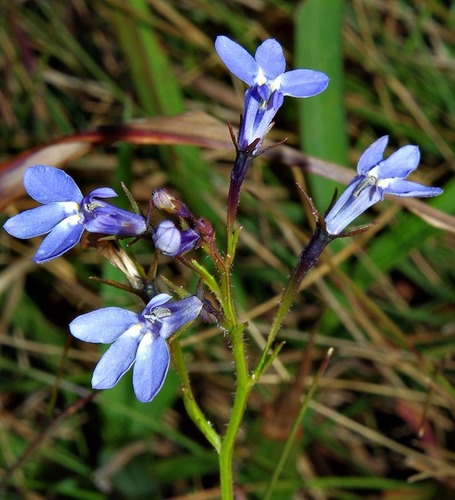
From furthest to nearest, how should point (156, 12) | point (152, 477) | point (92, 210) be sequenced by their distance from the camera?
point (156, 12) < point (152, 477) < point (92, 210)

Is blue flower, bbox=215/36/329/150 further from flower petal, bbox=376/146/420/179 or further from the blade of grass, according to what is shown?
the blade of grass

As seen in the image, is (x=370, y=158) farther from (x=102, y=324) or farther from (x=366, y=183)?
(x=102, y=324)

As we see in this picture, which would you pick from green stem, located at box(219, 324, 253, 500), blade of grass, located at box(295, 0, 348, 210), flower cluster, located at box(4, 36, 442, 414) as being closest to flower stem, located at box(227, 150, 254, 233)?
flower cluster, located at box(4, 36, 442, 414)

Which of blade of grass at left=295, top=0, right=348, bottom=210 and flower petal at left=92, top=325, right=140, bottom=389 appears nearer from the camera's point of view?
flower petal at left=92, top=325, right=140, bottom=389

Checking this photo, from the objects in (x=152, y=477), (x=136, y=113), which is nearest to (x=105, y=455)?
(x=152, y=477)

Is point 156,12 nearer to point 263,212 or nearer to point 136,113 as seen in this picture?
point 136,113

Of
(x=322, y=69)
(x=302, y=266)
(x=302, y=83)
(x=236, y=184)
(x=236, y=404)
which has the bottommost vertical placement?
(x=322, y=69)

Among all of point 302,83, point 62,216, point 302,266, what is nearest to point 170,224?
point 62,216

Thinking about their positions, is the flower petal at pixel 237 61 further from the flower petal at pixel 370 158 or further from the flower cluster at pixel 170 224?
the flower petal at pixel 370 158
